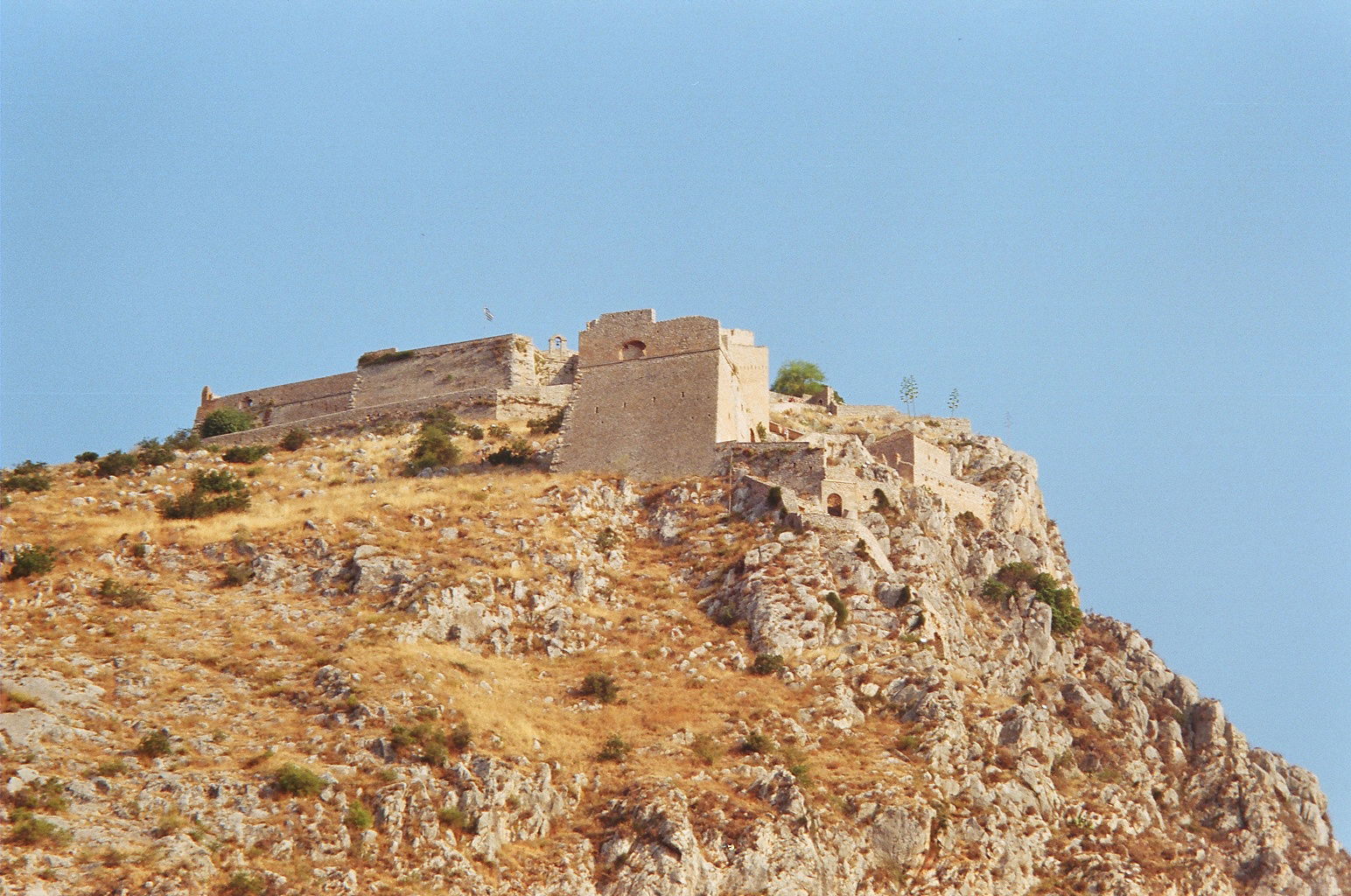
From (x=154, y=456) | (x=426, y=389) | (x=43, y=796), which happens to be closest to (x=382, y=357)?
(x=426, y=389)

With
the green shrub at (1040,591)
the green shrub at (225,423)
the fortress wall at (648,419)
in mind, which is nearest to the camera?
the fortress wall at (648,419)

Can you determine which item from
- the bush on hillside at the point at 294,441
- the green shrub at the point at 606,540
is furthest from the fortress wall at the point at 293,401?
the green shrub at the point at 606,540

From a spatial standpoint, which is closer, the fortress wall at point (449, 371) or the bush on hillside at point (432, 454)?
the bush on hillside at point (432, 454)

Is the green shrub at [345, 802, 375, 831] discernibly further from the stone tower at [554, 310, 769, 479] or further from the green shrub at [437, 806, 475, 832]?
the stone tower at [554, 310, 769, 479]

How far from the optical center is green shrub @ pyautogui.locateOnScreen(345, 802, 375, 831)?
37.8 meters

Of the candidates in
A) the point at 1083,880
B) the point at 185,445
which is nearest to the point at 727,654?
the point at 1083,880

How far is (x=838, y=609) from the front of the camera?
49062 mm

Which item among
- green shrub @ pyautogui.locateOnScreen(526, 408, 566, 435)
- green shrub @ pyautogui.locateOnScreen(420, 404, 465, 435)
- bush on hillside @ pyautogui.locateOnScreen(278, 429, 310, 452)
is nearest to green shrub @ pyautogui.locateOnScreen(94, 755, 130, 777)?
green shrub @ pyautogui.locateOnScreen(526, 408, 566, 435)

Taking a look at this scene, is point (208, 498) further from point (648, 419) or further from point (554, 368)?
point (554, 368)

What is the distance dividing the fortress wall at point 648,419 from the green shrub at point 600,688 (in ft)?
41.9

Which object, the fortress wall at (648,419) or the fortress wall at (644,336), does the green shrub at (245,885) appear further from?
the fortress wall at (644,336)

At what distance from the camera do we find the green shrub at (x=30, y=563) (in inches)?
1876

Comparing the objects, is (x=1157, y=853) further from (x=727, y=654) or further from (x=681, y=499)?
(x=681, y=499)

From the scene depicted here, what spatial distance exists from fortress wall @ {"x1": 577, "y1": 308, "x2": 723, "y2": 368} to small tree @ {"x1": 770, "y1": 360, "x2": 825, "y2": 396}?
874 inches
